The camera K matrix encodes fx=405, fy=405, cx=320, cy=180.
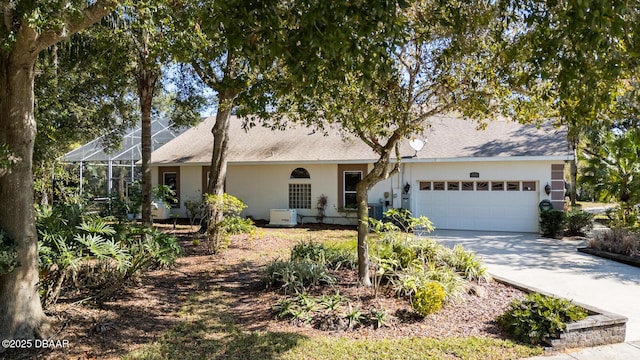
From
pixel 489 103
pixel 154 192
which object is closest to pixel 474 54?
pixel 489 103

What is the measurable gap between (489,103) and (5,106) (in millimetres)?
7007

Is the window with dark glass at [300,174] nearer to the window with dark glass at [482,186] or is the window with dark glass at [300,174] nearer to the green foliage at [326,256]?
the window with dark glass at [482,186]

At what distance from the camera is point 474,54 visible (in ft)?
21.3

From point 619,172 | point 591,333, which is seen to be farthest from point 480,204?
point 591,333

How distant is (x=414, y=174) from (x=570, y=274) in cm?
815

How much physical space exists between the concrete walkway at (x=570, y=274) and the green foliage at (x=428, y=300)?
1454 mm

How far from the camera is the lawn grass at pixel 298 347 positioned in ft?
15.3

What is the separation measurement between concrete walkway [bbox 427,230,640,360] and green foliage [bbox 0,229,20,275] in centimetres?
609

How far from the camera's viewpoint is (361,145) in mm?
17484

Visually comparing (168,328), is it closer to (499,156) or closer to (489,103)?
(489,103)

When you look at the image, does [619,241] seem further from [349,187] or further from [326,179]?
[326,179]

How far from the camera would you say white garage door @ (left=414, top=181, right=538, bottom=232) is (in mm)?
15156

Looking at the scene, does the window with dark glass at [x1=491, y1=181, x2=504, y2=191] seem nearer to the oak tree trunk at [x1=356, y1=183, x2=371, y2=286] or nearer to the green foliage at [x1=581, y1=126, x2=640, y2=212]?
the green foliage at [x1=581, y1=126, x2=640, y2=212]

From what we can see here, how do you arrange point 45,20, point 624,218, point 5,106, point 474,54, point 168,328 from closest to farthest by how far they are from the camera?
point 45,20 → point 5,106 → point 168,328 → point 474,54 → point 624,218
